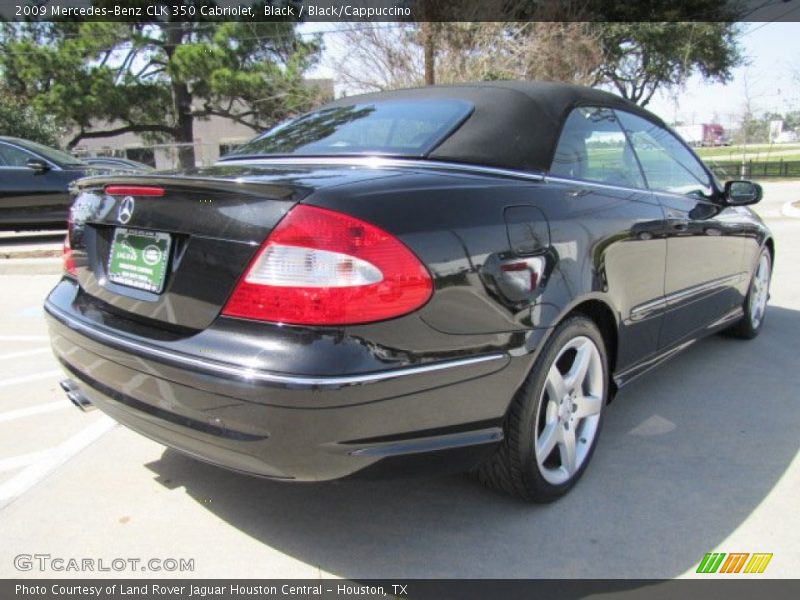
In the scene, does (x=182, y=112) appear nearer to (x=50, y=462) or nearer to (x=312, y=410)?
(x=50, y=462)

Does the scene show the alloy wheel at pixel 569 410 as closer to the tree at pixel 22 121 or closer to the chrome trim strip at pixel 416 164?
the chrome trim strip at pixel 416 164

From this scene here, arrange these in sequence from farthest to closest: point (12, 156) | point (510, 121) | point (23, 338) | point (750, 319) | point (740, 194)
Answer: point (12, 156) → point (23, 338) → point (750, 319) → point (740, 194) → point (510, 121)

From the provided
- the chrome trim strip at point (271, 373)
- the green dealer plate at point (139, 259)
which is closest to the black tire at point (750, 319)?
the chrome trim strip at point (271, 373)

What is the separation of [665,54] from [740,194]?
26207 mm

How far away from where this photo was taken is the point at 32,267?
7793 millimetres

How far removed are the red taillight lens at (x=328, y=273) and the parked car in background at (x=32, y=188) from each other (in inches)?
341

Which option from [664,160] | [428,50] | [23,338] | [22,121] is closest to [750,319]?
[664,160]

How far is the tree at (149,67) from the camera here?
23000 millimetres

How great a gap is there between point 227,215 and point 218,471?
1.35 m

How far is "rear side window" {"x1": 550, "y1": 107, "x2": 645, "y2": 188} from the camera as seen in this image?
2809 mm

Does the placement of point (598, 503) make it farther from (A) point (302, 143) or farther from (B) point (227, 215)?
(A) point (302, 143)

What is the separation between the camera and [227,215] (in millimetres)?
2010

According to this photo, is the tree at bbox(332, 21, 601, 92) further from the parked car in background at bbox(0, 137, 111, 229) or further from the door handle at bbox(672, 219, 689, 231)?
Answer: the door handle at bbox(672, 219, 689, 231)

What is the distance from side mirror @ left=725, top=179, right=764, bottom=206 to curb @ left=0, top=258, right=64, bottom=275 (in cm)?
698
